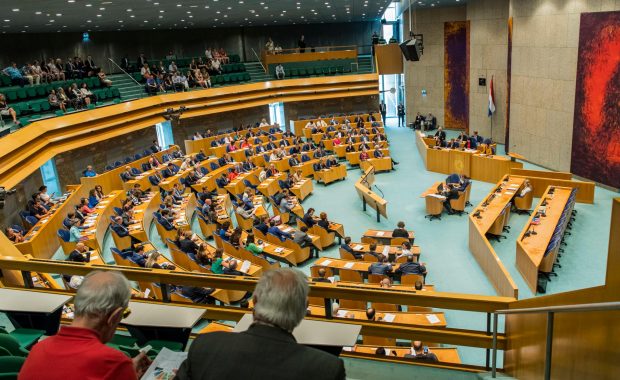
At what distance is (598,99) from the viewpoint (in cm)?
1619

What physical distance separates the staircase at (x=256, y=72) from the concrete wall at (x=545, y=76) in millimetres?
13633

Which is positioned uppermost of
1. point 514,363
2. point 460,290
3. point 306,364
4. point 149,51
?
point 149,51

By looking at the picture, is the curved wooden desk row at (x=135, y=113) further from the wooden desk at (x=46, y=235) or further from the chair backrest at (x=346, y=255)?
the chair backrest at (x=346, y=255)

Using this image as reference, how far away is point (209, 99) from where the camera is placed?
2509cm

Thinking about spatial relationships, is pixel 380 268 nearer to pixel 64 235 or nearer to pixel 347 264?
pixel 347 264

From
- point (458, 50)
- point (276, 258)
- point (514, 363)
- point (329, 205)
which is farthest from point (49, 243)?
point (458, 50)

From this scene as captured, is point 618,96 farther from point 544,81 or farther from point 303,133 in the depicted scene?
point 303,133

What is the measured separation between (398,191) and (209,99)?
11882 mm

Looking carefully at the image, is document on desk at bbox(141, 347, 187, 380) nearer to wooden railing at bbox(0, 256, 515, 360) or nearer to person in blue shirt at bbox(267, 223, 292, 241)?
wooden railing at bbox(0, 256, 515, 360)

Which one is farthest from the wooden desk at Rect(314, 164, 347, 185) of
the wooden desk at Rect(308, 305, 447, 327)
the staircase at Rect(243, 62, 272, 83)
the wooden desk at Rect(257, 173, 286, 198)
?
the staircase at Rect(243, 62, 272, 83)

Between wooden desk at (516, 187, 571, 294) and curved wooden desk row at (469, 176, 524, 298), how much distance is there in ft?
1.92

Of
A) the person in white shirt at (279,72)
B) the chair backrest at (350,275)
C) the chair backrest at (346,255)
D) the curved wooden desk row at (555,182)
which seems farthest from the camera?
the person in white shirt at (279,72)

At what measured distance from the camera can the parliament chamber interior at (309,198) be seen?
106 inches

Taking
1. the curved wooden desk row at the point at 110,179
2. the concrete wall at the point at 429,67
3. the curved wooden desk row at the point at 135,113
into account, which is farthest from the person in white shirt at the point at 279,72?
the curved wooden desk row at the point at 110,179
